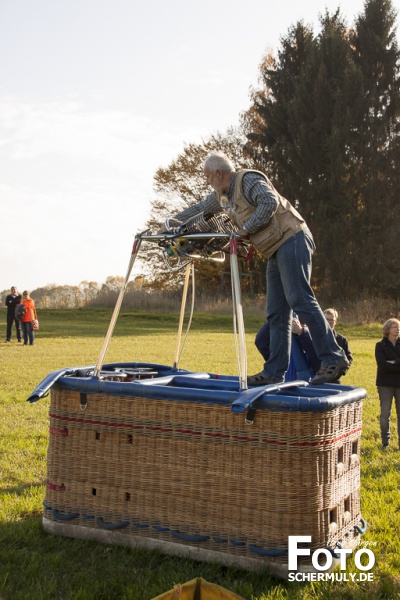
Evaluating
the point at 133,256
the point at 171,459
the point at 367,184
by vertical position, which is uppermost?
the point at 367,184

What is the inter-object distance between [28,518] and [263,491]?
1.86 m

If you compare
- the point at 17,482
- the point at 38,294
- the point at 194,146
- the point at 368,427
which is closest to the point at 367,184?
the point at 194,146

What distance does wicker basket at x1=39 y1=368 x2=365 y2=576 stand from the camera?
4.02 metres

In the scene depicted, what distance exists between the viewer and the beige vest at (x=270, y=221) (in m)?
4.64

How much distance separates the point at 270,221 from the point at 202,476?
1.58 metres

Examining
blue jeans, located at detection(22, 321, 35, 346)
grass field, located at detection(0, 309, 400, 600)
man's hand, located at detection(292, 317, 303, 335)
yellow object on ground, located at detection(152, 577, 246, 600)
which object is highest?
man's hand, located at detection(292, 317, 303, 335)

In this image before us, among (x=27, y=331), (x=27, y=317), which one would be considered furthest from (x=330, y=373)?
(x=27, y=331)

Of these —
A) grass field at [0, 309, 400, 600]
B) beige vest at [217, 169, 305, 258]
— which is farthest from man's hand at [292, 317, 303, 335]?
beige vest at [217, 169, 305, 258]

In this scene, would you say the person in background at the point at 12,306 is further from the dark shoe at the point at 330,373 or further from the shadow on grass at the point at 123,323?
the dark shoe at the point at 330,373

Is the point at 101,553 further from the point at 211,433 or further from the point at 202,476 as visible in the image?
the point at 211,433

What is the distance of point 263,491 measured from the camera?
4.07 metres

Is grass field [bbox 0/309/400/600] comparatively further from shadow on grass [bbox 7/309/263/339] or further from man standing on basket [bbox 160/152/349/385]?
shadow on grass [bbox 7/309/263/339]

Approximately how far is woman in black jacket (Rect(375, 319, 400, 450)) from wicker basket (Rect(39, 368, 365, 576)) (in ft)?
11.3

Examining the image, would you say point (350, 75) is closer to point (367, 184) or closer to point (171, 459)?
point (367, 184)
